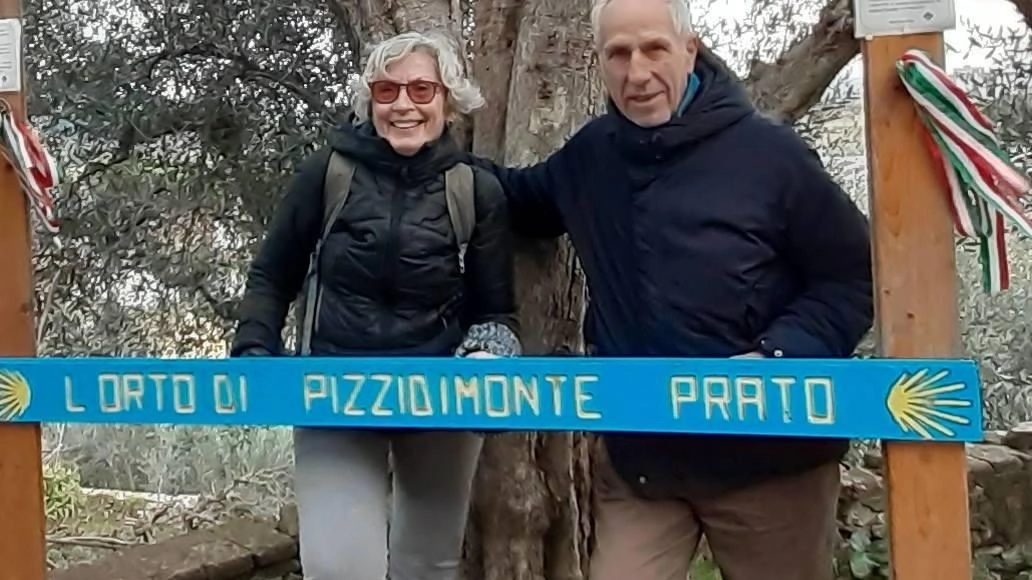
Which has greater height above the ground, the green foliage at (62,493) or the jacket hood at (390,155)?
the jacket hood at (390,155)

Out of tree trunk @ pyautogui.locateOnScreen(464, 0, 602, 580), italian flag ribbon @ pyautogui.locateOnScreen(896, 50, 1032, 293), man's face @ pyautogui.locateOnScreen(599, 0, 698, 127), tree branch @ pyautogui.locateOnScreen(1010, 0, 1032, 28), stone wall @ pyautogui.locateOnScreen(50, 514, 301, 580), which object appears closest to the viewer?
italian flag ribbon @ pyautogui.locateOnScreen(896, 50, 1032, 293)

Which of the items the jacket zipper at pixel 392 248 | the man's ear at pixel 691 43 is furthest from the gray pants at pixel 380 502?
the man's ear at pixel 691 43

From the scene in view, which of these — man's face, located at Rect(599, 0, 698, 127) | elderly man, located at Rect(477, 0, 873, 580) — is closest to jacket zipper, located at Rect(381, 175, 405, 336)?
elderly man, located at Rect(477, 0, 873, 580)

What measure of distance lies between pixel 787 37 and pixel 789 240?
97.6 inches

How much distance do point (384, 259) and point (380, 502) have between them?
0.53 m

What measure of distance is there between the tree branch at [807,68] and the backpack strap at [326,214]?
64.8 inches

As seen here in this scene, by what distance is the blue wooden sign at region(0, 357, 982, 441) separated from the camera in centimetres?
230

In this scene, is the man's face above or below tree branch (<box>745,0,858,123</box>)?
below

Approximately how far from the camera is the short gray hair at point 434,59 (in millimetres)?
2729

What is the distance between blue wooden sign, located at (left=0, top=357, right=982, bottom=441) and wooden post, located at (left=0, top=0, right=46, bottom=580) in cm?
11

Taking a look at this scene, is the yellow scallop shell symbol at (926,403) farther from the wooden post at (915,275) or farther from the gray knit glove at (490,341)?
the gray knit glove at (490,341)

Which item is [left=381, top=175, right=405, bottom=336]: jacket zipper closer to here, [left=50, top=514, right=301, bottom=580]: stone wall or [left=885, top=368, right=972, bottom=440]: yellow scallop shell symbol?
[left=885, top=368, right=972, bottom=440]: yellow scallop shell symbol

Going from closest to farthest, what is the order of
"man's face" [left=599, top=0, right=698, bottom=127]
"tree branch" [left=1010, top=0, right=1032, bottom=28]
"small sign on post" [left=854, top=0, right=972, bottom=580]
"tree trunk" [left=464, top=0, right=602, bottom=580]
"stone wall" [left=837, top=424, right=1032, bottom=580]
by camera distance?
"small sign on post" [left=854, top=0, right=972, bottom=580]
"man's face" [left=599, top=0, right=698, bottom=127]
"tree trunk" [left=464, top=0, right=602, bottom=580]
"tree branch" [left=1010, top=0, right=1032, bottom=28]
"stone wall" [left=837, top=424, right=1032, bottom=580]

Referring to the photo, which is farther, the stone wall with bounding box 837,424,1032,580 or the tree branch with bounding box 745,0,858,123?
the stone wall with bounding box 837,424,1032,580
